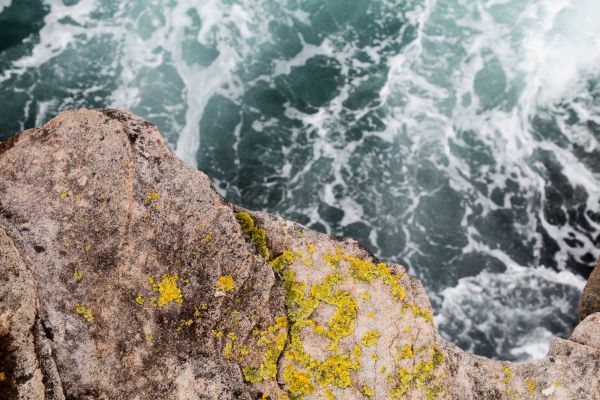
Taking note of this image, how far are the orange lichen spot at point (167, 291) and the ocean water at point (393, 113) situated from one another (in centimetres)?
1353

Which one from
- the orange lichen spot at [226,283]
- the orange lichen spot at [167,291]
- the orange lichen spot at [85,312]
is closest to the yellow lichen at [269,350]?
the orange lichen spot at [226,283]

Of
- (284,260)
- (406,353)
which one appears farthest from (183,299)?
(406,353)

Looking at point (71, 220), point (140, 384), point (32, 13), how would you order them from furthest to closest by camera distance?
point (32, 13)
point (71, 220)
point (140, 384)

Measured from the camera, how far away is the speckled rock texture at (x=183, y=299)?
652 centimetres

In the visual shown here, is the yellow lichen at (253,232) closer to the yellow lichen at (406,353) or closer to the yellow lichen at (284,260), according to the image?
the yellow lichen at (284,260)

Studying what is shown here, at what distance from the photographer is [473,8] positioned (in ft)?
95.1

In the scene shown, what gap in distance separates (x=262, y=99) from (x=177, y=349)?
19.0m

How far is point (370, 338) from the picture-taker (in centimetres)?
757

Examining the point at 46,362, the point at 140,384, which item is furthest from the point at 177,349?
the point at 46,362

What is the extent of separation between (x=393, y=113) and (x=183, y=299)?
745 inches

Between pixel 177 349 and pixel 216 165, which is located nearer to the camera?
pixel 177 349

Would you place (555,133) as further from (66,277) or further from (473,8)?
(66,277)

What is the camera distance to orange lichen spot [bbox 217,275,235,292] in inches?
282

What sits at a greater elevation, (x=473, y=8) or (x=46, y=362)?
(x=46, y=362)
